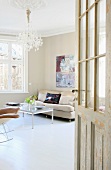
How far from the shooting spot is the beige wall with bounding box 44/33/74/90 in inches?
310

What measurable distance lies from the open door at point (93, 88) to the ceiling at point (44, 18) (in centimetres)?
312

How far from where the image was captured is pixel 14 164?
3.19 metres

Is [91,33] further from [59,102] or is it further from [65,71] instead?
[65,71]

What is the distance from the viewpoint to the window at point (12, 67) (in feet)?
27.3

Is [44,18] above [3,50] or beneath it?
above

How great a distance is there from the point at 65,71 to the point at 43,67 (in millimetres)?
1220

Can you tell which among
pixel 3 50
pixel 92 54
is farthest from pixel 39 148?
pixel 3 50

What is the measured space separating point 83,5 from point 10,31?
20.9 ft

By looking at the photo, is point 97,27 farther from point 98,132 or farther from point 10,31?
point 10,31

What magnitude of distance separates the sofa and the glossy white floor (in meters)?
0.57

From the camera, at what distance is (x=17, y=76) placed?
853 centimetres

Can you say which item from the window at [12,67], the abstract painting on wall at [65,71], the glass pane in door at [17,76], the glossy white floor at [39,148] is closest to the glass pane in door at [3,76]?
the window at [12,67]

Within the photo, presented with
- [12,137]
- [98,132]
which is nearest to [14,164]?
[12,137]

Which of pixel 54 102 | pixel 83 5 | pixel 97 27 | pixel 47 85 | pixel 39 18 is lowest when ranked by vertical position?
pixel 54 102
